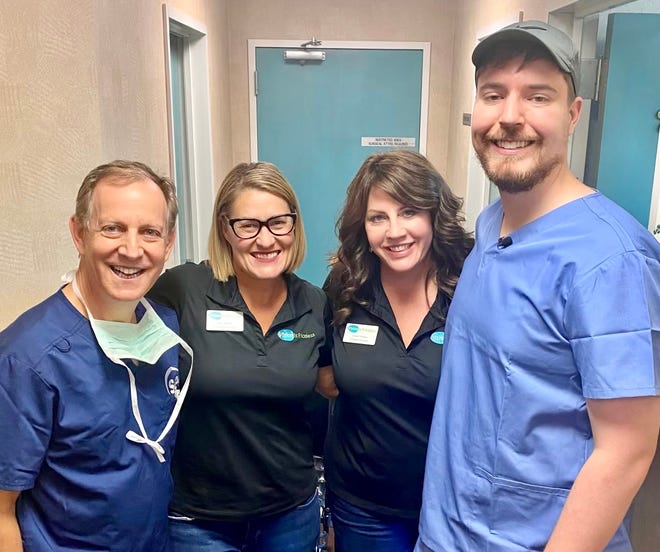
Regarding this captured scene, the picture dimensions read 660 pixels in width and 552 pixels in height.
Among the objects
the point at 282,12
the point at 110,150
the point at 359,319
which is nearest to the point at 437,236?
the point at 359,319

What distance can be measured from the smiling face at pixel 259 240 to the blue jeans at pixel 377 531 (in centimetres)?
62

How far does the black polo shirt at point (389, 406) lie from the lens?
54.1 inches

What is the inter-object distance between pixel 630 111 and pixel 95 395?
1.93 meters

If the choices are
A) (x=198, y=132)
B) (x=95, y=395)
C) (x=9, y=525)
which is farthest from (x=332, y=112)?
(x=9, y=525)

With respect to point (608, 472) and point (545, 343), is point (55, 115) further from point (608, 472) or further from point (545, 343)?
point (608, 472)

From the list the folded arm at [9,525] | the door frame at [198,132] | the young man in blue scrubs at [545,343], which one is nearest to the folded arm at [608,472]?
the young man in blue scrubs at [545,343]

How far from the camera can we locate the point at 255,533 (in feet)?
4.63

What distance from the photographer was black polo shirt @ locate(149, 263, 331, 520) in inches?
52.4

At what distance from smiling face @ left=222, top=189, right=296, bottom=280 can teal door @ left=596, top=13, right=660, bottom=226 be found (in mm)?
Answer: 1310

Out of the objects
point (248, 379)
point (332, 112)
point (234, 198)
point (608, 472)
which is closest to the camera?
point (608, 472)

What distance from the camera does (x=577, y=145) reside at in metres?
2.19

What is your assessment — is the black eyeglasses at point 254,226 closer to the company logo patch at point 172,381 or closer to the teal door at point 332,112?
the company logo patch at point 172,381

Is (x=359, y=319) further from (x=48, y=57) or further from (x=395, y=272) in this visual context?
(x=48, y=57)

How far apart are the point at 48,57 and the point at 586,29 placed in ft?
5.82
